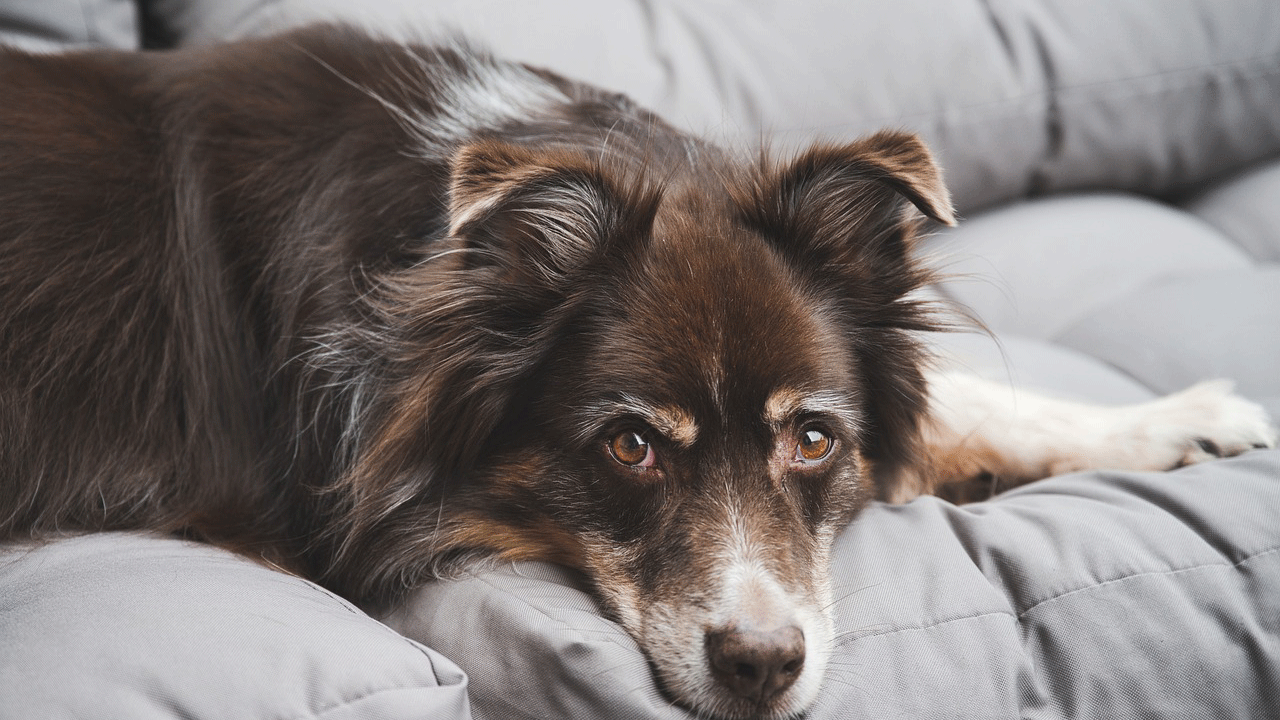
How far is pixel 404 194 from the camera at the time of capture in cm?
238

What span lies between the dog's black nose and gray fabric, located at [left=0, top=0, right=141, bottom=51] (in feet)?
9.36

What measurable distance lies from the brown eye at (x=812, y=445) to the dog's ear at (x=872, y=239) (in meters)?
0.21

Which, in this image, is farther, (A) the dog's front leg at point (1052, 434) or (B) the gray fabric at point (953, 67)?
(B) the gray fabric at point (953, 67)

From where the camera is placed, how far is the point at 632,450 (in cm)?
211

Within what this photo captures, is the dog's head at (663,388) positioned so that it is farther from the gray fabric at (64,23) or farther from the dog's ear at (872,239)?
the gray fabric at (64,23)

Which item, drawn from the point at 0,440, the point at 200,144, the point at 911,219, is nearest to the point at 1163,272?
the point at 911,219

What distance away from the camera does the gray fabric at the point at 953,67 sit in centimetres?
358

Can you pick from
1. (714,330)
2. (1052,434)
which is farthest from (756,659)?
(1052,434)

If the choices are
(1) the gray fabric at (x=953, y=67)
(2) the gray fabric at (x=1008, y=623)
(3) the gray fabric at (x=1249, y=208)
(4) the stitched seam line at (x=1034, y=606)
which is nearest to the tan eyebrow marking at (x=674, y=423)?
(2) the gray fabric at (x=1008, y=623)

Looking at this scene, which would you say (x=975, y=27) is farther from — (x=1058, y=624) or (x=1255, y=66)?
(x=1058, y=624)

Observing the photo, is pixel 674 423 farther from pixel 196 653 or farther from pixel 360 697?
pixel 196 653

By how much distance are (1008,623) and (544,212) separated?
128 cm

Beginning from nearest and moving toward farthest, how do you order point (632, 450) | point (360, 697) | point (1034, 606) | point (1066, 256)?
point (360, 697), point (1034, 606), point (632, 450), point (1066, 256)

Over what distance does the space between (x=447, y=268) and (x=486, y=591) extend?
73 centimetres
